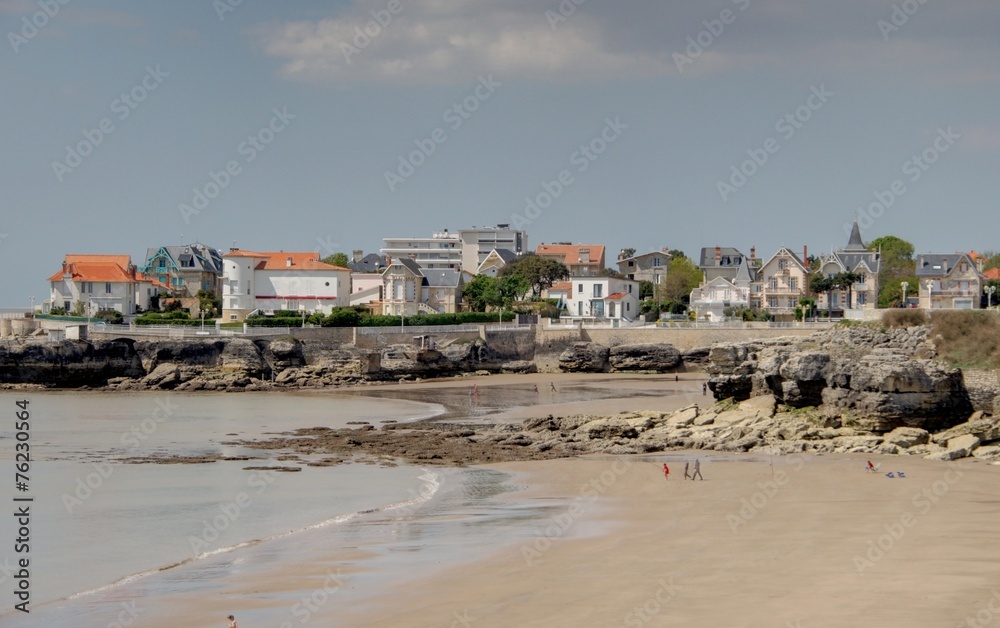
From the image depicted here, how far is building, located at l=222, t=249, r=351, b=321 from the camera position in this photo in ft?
276

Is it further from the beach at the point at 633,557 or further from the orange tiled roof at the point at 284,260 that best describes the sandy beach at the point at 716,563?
the orange tiled roof at the point at 284,260

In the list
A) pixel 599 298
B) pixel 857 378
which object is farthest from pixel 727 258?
pixel 857 378

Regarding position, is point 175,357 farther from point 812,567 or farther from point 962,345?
point 812,567

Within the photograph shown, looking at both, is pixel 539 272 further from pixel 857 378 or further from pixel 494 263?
pixel 857 378

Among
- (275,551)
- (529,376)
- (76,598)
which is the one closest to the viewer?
(76,598)

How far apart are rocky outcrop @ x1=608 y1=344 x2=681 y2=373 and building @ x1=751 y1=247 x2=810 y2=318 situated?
1884cm

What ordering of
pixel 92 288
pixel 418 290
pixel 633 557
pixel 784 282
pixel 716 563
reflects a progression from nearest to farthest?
pixel 716 563 < pixel 633 557 < pixel 92 288 < pixel 784 282 < pixel 418 290

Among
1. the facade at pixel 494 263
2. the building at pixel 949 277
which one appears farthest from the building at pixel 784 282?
the facade at pixel 494 263

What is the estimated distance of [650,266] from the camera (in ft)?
368

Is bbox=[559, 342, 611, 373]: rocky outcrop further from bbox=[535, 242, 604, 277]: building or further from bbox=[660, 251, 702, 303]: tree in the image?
bbox=[535, 242, 604, 277]: building

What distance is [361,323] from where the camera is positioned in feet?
232

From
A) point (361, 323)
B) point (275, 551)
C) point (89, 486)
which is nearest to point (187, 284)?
point (361, 323)

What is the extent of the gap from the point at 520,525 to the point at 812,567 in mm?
6725

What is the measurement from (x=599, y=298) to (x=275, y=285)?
2761 cm
